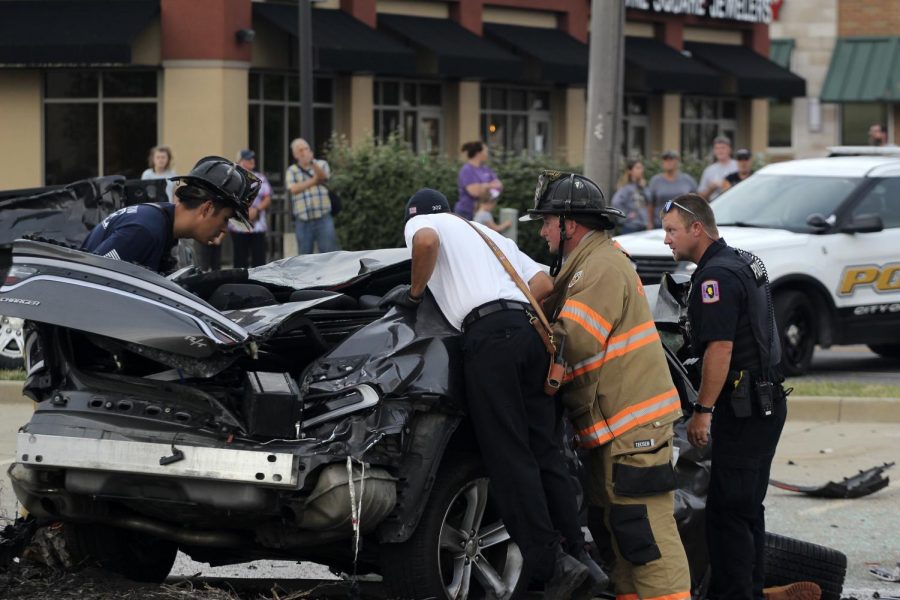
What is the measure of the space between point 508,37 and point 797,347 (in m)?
17.9

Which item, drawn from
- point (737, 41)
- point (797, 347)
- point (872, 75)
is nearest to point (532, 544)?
point (797, 347)

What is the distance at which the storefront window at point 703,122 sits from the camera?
38.1 metres

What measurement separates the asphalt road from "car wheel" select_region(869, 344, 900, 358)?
6 cm

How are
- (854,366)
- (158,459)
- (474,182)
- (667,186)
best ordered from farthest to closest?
(667,186) < (474,182) < (854,366) < (158,459)

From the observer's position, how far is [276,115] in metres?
27.3

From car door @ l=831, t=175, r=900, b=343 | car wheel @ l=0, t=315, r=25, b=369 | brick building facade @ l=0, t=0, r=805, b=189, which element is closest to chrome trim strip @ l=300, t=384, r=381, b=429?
car wheel @ l=0, t=315, r=25, b=369

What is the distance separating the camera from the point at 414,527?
557 centimetres

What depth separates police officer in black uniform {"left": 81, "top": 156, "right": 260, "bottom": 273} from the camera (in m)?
6.21

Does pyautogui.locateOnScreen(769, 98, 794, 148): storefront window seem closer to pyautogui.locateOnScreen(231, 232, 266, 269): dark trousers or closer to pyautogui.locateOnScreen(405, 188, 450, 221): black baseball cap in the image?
pyautogui.locateOnScreen(231, 232, 266, 269): dark trousers

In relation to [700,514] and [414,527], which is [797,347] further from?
[414,527]

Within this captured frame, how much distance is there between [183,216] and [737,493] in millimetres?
2434

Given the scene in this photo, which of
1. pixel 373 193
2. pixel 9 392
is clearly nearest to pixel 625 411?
pixel 9 392

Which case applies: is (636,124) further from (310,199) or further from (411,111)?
(310,199)

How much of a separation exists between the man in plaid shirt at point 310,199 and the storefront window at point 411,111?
11.4 m
